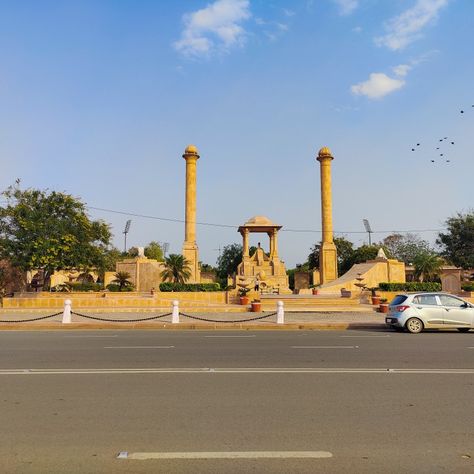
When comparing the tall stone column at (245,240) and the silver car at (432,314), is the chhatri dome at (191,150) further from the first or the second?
the silver car at (432,314)

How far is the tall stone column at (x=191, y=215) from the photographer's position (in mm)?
44625

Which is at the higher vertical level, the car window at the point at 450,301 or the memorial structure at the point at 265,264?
the memorial structure at the point at 265,264

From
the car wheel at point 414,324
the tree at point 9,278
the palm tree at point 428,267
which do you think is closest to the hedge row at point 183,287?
the tree at point 9,278

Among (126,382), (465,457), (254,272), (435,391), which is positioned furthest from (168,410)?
(254,272)

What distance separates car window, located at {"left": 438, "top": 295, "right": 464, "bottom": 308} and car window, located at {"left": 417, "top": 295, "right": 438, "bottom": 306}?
0.25 metres

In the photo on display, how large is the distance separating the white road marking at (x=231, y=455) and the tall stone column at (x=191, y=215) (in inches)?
1567

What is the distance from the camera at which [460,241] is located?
50875mm

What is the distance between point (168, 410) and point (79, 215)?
26.2 metres

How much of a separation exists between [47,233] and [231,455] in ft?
88.4

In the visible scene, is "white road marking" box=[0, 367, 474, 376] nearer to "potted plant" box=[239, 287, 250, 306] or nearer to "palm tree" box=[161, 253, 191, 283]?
"potted plant" box=[239, 287, 250, 306]

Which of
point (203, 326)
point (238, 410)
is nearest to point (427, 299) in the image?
point (203, 326)

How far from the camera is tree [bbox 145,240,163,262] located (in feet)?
273

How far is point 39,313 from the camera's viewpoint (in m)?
23.1

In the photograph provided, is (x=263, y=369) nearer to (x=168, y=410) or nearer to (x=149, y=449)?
(x=168, y=410)
